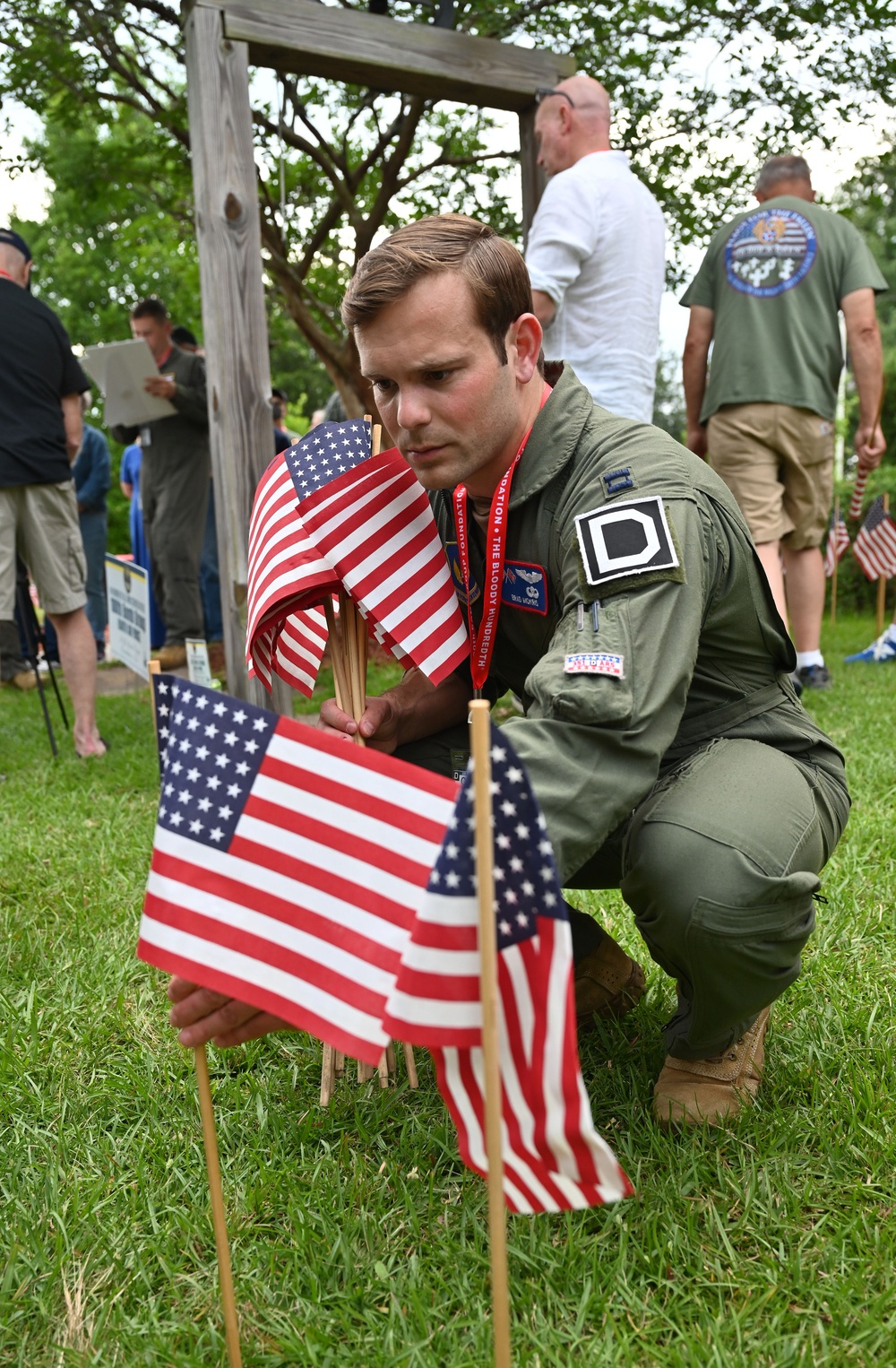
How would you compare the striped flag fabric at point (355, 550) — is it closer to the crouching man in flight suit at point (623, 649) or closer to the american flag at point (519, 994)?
the crouching man in flight suit at point (623, 649)

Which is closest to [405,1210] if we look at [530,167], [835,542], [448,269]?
[448,269]

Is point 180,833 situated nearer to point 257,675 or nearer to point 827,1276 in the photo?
point 257,675

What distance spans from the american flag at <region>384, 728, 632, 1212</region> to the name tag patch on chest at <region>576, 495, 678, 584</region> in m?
0.50

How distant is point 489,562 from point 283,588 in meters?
0.38

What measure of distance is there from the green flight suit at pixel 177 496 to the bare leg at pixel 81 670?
6.83 feet

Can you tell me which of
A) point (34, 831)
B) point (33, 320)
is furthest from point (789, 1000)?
point (33, 320)

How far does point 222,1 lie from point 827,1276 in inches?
180

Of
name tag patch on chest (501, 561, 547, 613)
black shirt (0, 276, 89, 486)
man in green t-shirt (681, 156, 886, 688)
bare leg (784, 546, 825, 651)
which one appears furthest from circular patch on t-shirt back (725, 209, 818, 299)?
name tag patch on chest (501, 561, 547, 613)

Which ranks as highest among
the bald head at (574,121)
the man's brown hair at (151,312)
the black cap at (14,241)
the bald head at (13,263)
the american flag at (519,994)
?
the bald head at (574,121)

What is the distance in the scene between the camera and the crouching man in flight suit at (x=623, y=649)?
162 cm

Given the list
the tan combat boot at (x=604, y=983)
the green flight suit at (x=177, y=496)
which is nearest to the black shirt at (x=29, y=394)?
the green flight suit at (x=177, y=496)

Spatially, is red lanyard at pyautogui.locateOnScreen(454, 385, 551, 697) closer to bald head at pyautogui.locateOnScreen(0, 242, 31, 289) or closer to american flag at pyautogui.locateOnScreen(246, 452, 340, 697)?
american flag at pyautogui.locateOnScreen(246, 452, 340, 697)

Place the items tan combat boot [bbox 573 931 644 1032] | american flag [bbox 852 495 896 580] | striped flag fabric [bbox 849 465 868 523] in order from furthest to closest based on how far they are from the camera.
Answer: american flag [bbox 852 495 896 580], striped flag fabric [bbox 849 465 868 523], tan combat boot [bbox 573 931 644 1032]

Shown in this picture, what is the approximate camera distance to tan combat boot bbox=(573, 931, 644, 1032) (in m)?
2.44
